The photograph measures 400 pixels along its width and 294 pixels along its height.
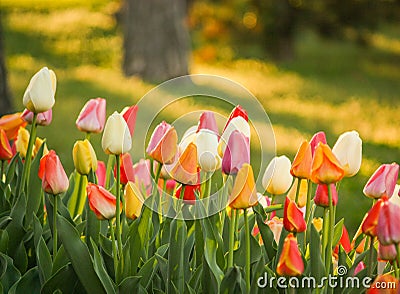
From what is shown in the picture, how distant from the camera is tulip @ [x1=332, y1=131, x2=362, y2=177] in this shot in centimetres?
204

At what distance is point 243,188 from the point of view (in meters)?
1.89

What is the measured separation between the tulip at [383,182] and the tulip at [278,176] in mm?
285

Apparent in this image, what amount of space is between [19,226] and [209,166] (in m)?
0.58

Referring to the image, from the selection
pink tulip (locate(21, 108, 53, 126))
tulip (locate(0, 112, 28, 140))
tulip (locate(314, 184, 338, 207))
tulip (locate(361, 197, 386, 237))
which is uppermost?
pink tulip (locate(21, 108, 53, 126))

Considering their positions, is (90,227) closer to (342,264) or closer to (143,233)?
(143,233)

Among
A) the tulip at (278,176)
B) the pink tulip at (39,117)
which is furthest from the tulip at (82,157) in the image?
the tulip at (278,176)

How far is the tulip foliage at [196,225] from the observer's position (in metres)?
1.95

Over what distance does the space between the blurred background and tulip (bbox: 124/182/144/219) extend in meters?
3.27

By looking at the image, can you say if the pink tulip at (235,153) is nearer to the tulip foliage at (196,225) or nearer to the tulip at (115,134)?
the tulip foliage at (196,225)

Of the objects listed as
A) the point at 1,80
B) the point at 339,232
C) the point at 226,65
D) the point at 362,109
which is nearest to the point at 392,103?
the point at 362,109

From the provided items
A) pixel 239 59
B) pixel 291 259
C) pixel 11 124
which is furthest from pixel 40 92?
pixel 239 59

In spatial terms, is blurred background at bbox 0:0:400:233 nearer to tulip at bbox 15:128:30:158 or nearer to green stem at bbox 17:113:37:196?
tulip at bbox 15:128:30:158

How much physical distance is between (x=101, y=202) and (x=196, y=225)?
0.75 ft

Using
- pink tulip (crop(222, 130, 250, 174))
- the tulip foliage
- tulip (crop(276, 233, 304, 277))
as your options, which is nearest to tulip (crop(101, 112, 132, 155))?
the tulip foliage
